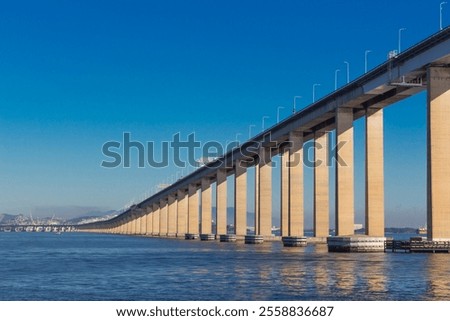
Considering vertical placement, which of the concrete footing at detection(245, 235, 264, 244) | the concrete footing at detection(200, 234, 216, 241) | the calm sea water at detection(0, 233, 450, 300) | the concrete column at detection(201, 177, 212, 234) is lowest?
the concrete footing at detection(200, 234, 216, 241)

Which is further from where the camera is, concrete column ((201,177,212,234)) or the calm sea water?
concrete column ((201,177,212,234))

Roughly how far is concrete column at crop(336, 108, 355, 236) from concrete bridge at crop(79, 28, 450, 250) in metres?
0.12

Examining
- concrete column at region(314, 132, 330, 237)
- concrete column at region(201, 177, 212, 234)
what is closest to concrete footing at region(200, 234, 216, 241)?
concrete column at region(201, 177, 212, 234)

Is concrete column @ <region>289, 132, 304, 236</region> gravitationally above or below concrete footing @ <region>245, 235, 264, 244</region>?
above

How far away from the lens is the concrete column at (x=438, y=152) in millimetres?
69188

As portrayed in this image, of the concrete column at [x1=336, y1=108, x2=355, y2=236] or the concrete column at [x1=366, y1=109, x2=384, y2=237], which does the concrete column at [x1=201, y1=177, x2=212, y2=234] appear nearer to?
the concrete column at [x1=336, y1=108, x2=355, y2=236]

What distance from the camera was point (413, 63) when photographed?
72.5m

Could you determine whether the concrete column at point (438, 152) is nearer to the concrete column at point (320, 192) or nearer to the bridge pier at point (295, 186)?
the concrete column at point (320, 192)

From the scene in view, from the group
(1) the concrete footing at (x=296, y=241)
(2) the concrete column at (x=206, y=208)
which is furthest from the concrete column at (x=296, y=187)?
(2) the concrete column at (x=206, y=208)

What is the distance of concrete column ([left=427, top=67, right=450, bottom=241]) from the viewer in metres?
69.2

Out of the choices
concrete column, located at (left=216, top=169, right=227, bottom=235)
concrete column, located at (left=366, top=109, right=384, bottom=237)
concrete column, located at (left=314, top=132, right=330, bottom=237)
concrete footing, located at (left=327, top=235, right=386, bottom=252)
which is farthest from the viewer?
concrete column, located at (left=216, top=169, right=227, bottom=235)

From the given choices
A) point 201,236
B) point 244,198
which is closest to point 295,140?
point 244,198
